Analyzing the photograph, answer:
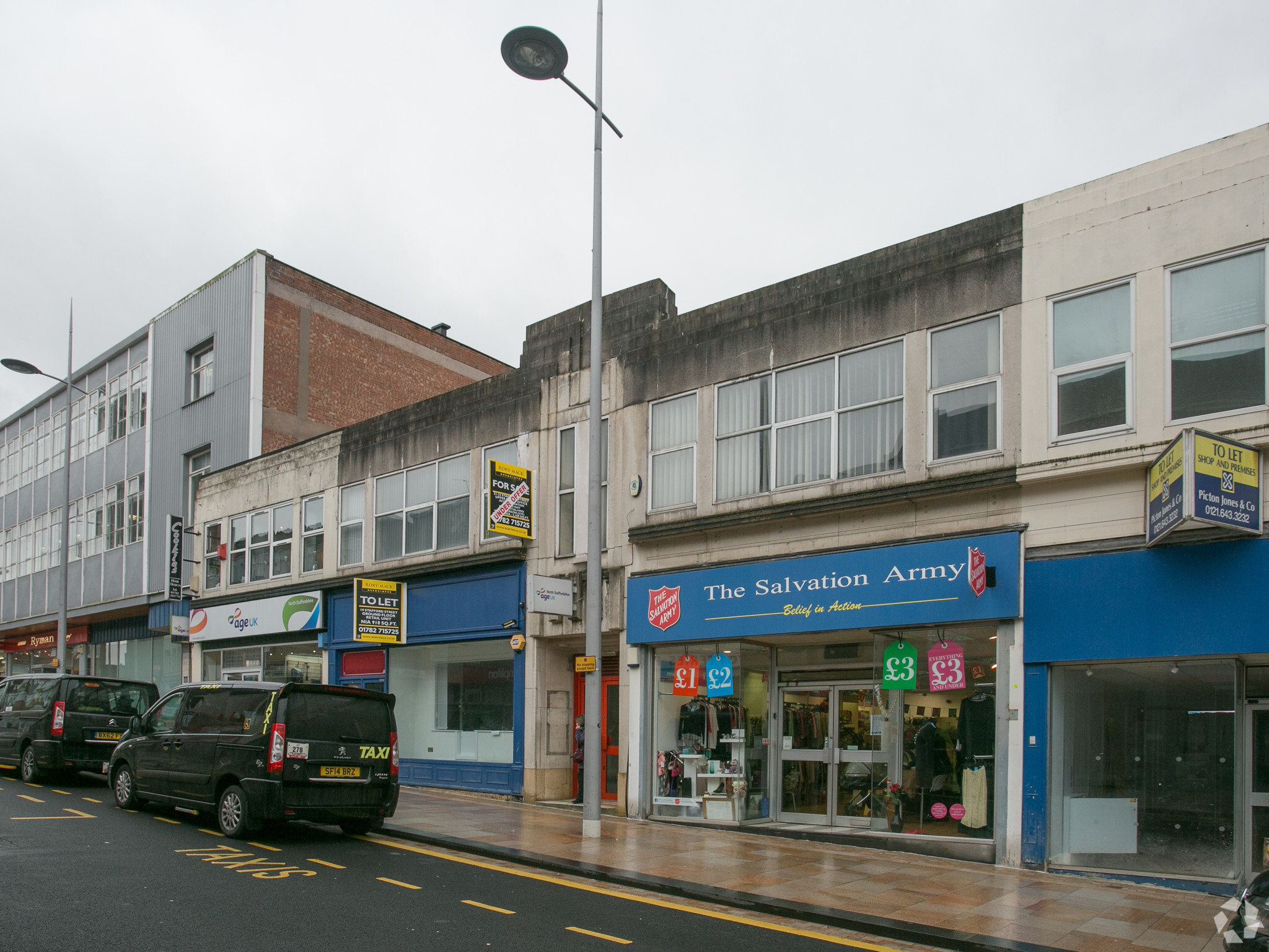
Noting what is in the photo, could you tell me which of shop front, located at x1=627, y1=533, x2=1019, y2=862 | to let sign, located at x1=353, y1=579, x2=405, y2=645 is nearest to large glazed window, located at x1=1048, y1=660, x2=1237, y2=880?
shop front, located at x1=627, y1=533, x2=1019, y2=862

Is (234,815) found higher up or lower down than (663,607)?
lower down

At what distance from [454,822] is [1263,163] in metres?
12.5

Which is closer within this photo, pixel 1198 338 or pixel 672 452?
pixel 1198 338

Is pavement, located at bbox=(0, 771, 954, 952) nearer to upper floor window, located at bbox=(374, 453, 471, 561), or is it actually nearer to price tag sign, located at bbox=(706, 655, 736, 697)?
price tag sign, located at bbox=(706, 655, 736, 697)

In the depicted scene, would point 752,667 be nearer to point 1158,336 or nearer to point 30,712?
point 1158,336

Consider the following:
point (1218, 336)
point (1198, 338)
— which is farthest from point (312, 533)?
point (1218, 336)

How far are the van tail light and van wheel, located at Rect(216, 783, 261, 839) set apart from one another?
59cm

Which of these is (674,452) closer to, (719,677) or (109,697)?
(719,677)

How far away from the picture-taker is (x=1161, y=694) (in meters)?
11.3

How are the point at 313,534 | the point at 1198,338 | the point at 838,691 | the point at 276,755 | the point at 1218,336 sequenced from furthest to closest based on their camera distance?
the point at 313,534 < the point at 838,691 < the point at 276,755 < the point at 1198,338 < the point at 1218,336

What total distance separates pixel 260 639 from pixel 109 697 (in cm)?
659

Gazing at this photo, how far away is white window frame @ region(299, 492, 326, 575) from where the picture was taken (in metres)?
23.5

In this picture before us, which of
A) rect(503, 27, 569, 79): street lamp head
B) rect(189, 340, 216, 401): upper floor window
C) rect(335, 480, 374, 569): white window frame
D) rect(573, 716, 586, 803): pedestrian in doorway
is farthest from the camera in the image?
rect(189, 340, 216, 401): upper floor window

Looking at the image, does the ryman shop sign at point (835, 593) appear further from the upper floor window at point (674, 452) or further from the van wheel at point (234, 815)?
the van wheel at point (234, 815)
